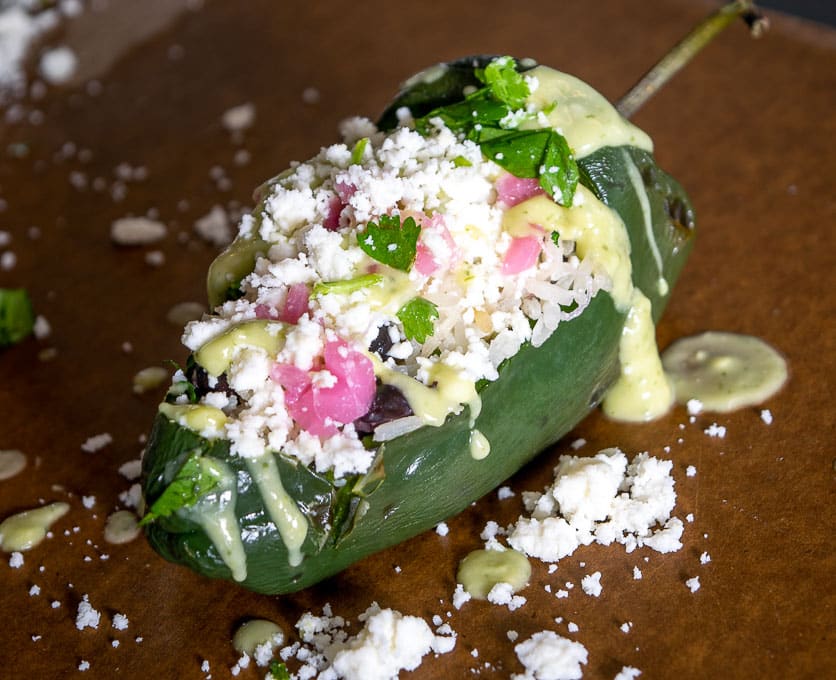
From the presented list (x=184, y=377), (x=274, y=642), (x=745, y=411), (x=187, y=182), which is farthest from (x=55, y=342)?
(x=745, y=411)

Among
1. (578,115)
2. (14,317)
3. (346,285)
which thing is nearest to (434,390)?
(346,285)

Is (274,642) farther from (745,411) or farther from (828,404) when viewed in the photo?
(828,404)

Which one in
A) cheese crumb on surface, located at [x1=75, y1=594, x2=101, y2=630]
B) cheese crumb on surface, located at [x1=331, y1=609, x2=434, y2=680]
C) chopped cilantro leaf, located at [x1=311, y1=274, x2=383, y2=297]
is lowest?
cheese crumb on surface, located at [x1=75, y1=594, x2=101, y2=630]

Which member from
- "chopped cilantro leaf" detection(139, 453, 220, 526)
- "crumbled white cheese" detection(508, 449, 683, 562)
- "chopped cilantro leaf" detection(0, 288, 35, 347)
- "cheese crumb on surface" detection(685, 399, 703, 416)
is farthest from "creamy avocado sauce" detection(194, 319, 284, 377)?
"chopped cilantro leaf" detection(0, 288, 35, 347)

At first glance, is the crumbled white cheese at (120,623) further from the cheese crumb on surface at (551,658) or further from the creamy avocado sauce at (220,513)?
the cheese crumb on surface at (551,658)

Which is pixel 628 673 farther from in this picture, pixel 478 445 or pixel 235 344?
pixel 235 344

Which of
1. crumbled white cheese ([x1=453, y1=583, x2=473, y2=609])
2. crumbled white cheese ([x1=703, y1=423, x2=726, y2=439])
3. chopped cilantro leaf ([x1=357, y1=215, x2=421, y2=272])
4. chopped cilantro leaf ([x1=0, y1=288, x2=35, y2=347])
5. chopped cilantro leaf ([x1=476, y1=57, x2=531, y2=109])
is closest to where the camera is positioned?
chopped cilantro leaf ([x1=357, y1=215, x2=421, y2=272])

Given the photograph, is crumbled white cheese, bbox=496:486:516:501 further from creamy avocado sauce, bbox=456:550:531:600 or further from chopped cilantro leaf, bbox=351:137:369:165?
chopped cilantro leaf, bbox=351:137:369:165

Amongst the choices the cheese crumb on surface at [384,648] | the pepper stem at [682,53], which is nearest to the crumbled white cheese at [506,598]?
the cheese crumb on surface at [384,648]
